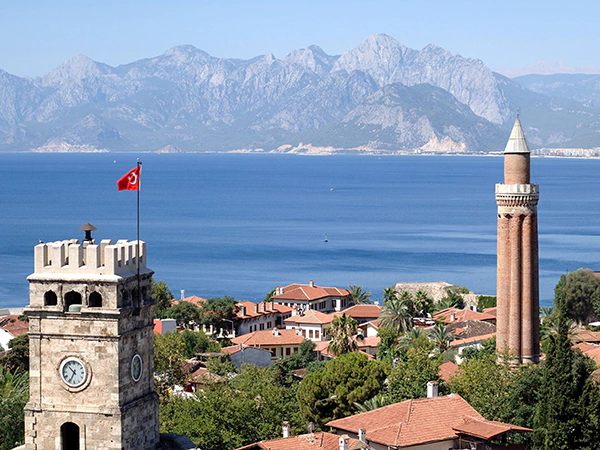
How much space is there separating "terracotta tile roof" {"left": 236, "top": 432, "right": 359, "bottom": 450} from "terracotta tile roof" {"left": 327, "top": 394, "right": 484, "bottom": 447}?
111 cm

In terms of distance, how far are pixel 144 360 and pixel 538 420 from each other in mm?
16699

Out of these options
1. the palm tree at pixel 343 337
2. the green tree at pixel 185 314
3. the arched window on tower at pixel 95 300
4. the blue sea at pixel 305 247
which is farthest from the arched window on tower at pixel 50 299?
the blue sea at pixel 305 247

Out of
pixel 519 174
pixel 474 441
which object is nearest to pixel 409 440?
pixel 474 441

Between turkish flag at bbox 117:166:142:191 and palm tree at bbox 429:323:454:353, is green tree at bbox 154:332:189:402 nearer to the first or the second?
palm tree at bbox 429:323:454:353

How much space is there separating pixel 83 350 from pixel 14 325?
55.7 metres

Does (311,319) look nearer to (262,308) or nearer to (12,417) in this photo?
(262,308)

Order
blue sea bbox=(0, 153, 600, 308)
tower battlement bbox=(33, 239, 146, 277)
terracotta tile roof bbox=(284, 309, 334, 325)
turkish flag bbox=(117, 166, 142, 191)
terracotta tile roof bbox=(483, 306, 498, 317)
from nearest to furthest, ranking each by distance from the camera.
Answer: tower battlement bbox=(33, 239, 146, 277) < turkish flag bbox=(117, 166, 142, 191) < terracotta tile roof bbox=(483, 306, 498, 317) < terracotta tile roof bbox=(284, 309, 334, 325) < blue sea bbox=(0, 153, 600, 308)

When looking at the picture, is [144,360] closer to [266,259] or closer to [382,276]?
[382,276]

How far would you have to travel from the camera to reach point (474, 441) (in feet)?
98.7

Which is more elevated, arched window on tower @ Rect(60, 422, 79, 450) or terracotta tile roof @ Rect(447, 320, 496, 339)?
arched window on tower @ Rect(60, 422, 79, 450)

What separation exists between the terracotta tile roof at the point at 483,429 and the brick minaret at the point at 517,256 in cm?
1751

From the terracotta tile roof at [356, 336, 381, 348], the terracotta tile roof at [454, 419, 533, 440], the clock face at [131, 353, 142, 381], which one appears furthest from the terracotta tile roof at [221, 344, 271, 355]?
the clock face at [131, 353, 142, 381]

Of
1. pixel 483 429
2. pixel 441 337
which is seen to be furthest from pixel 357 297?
pixel 483 429

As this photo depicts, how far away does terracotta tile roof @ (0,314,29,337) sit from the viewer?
229ft
